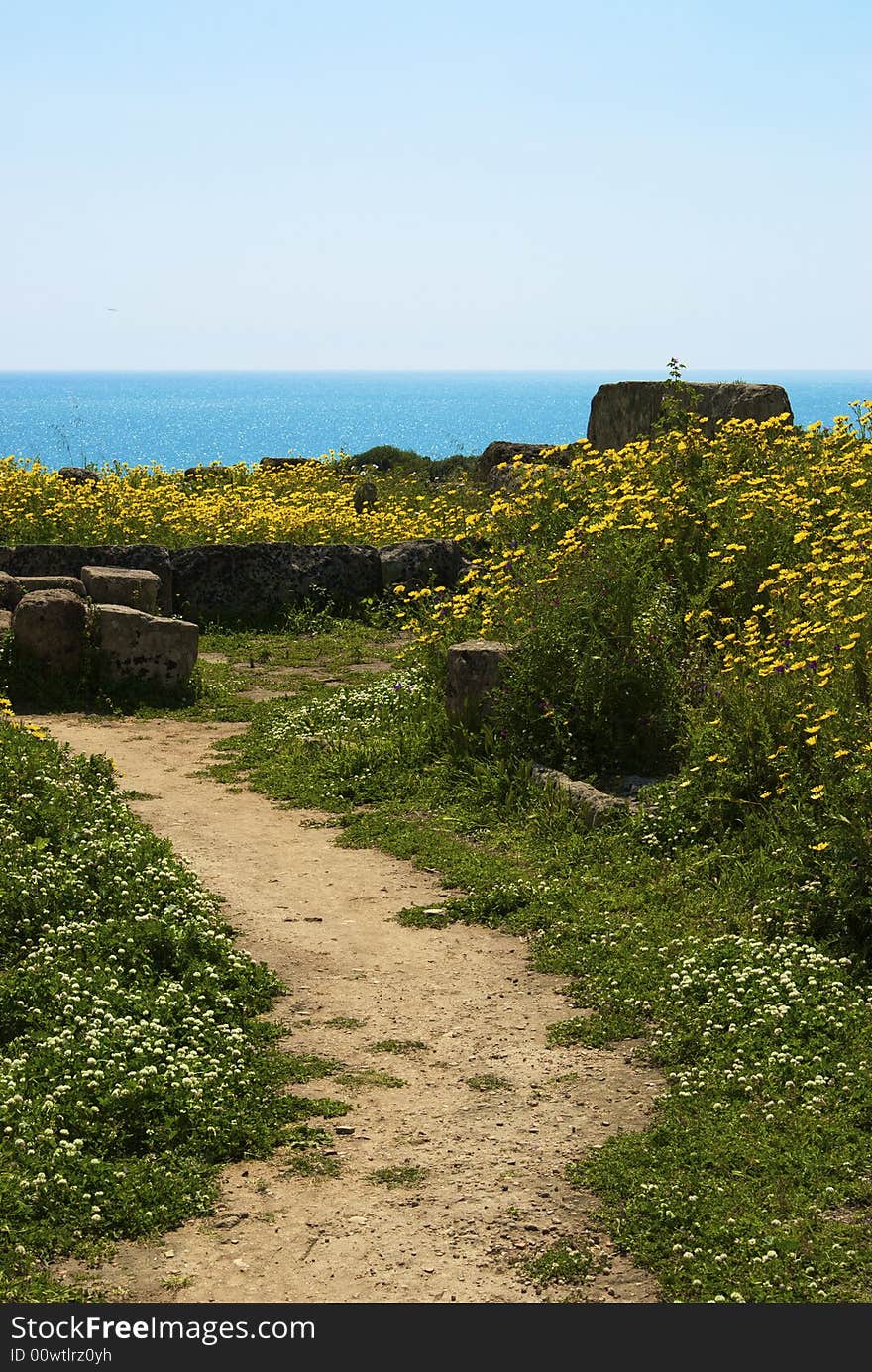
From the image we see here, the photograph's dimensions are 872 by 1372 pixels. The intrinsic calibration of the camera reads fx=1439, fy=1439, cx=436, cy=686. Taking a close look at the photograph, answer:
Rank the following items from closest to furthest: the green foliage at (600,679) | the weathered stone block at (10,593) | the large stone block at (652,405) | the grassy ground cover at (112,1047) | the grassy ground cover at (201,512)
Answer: the grassy ground cover at (112,1047) < the green foliage at (600,679) < the weathered stone block at (10,593) < the large stone block at (652,405) < the grassy ground cover at (201,512)

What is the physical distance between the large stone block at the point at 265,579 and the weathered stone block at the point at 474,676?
6.03m

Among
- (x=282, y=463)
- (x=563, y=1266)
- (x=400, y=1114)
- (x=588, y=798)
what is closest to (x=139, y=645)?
(x=588, y=798)

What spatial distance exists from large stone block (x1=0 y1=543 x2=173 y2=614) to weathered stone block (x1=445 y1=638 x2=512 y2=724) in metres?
5.81

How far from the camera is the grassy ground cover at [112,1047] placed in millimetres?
4633

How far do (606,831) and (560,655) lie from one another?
4.86ft

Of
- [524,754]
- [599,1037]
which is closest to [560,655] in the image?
[524,754]

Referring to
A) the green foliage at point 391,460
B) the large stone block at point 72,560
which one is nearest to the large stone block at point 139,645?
the large stone block at point 72,560

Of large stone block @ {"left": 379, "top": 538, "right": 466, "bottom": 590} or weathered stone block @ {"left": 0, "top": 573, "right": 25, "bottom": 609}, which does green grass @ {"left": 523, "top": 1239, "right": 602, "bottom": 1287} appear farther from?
large stone block @ {"left": 379, "top": 538, "right": 466, "bottom": 590}

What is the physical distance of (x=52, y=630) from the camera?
1212 cm

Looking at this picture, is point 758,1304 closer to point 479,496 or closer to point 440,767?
point 440,767

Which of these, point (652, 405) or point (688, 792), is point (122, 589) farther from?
point (688, 792)

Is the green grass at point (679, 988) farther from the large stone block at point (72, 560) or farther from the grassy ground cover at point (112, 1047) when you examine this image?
the large stone block at point (72, 560)

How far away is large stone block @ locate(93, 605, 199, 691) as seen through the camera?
12.3m

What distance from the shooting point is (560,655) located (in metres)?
9.34
